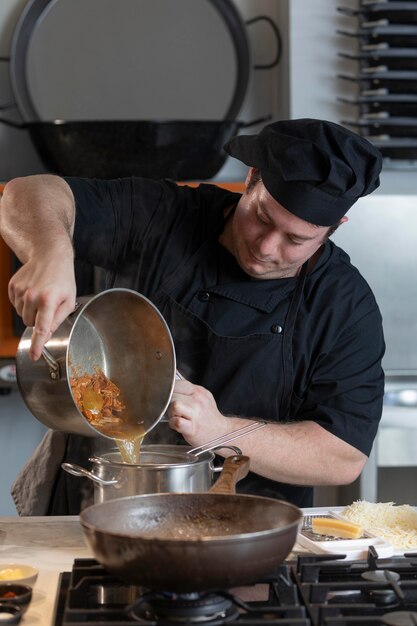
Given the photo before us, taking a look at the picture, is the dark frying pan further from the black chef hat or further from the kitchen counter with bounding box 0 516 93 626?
the black chef hat

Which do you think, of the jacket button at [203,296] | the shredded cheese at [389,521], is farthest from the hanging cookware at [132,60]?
the shredded cheese at [389,521]

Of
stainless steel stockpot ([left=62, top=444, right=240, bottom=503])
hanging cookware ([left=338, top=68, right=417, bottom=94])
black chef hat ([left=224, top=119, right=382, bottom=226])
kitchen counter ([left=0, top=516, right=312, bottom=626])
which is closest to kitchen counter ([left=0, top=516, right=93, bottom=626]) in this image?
kitchen counter ([left=0, top=516, right=312, bottom=626])

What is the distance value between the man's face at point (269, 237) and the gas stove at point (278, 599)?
62 cm

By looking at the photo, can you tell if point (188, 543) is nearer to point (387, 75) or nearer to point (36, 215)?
point (36, 215)

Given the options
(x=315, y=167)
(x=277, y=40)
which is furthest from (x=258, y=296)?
(x=277, y=40)

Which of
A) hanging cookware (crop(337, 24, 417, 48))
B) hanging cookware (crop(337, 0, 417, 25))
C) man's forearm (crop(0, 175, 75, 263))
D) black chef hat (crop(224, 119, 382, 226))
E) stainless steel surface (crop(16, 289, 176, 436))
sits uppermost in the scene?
hanging cookware (crop(337, 0, 417, 25))

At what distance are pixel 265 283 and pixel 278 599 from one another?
86 centimetres

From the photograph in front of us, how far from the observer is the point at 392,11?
285 centimetres

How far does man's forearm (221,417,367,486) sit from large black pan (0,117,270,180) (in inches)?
49.5

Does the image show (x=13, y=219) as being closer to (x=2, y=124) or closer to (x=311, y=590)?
(x=311, y=590)

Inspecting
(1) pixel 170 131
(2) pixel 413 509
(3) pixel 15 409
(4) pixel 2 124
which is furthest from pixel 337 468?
(4) pixel 2 124

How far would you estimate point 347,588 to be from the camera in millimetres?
1147

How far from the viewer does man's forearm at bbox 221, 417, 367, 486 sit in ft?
5.66

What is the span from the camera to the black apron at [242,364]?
1.83 metres
